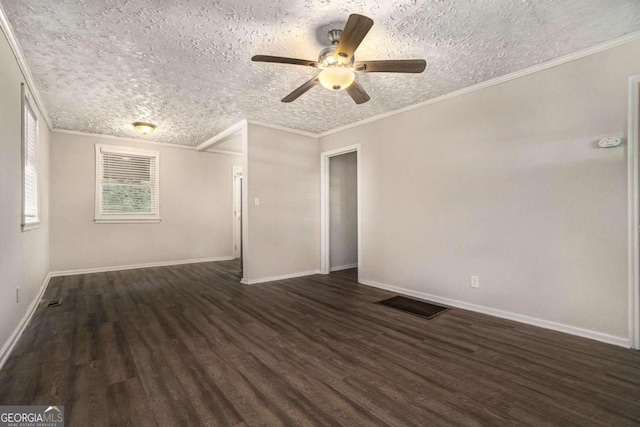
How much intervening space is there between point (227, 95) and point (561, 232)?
386 cm

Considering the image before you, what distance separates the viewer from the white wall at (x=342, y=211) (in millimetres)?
5569

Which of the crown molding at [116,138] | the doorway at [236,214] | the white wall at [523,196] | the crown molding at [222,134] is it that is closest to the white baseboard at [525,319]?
the white wall at [523,196]

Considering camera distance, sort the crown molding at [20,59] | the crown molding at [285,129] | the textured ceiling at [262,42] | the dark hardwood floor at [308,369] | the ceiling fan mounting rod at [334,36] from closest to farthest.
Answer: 1. the dark hardwood floor at [308,369]
2. the textured ceiling at [262,42]
3. the crown molding at [20,59]
4. the ceiling fan mounting rod at [334,36]
5. the crown molding at [285,129]

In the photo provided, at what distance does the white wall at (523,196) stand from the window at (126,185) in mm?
4788

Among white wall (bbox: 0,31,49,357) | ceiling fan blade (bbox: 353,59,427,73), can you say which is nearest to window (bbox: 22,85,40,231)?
white wall (bbox: 0,31,49,357)

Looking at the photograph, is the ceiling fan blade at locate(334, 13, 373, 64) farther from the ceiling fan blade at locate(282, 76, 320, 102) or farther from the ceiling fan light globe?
the ceiling fan blade at locate(282, 76, 320, 102)

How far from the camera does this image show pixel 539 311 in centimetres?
279

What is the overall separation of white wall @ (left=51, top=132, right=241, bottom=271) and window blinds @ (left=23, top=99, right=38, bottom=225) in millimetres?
1626

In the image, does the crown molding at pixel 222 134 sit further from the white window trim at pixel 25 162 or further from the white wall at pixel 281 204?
the white window trim at pixel 25 162

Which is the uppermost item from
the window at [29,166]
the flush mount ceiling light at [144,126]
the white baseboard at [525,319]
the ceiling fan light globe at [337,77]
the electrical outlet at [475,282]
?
the flush mount ceiling light at [144,126]

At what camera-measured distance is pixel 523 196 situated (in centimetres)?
290

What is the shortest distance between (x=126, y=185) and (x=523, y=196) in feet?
21.4

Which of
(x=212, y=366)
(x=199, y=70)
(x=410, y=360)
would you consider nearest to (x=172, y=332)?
(x=212, y=366)

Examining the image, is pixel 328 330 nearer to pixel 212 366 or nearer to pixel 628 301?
pixel 212 366
